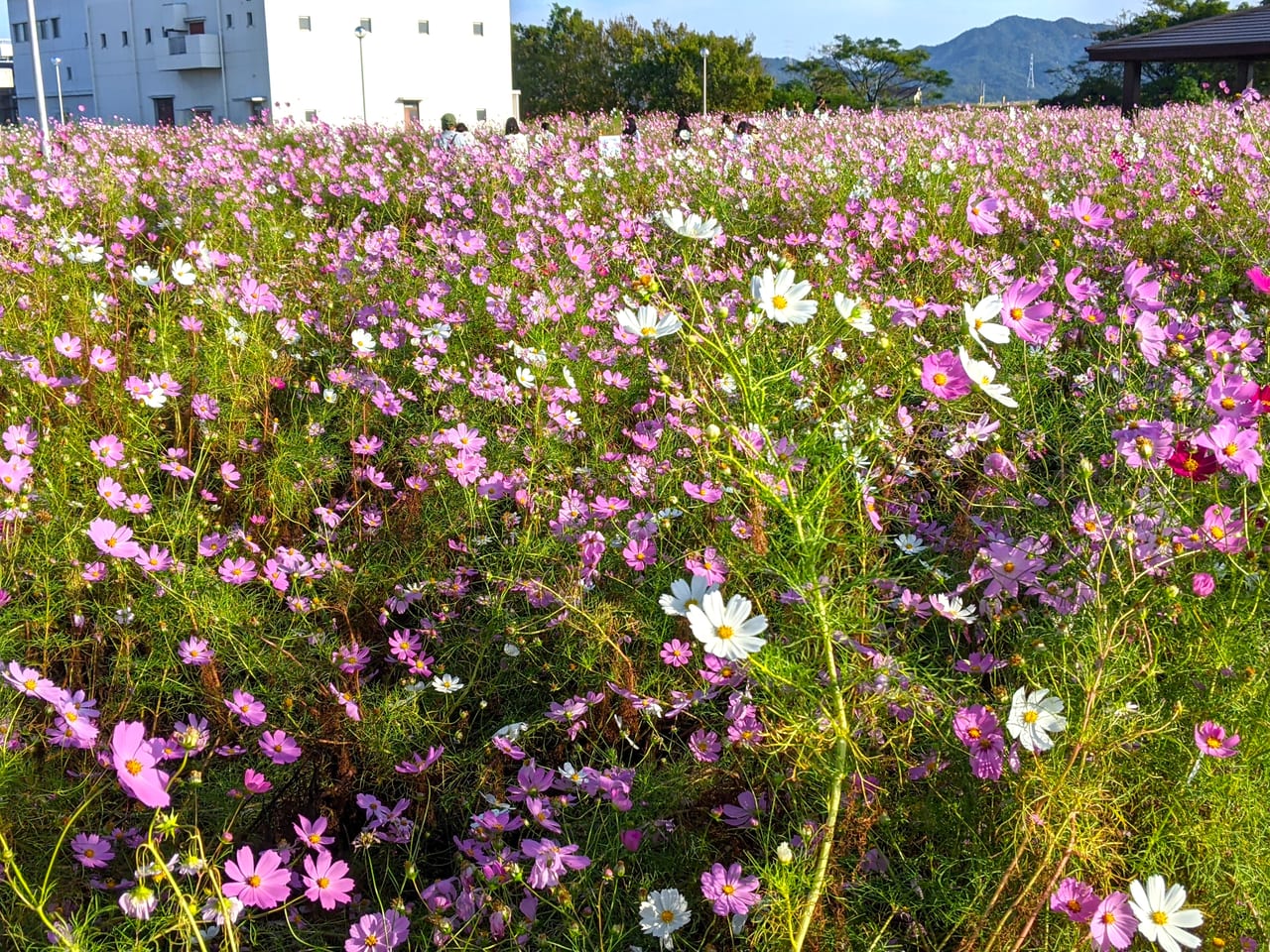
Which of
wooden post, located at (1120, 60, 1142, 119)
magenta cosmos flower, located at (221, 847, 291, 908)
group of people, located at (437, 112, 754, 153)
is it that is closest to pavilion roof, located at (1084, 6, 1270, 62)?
wooden post, located at (1120, 60, 1142, 119)

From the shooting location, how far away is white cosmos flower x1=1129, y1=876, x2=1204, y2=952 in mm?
998

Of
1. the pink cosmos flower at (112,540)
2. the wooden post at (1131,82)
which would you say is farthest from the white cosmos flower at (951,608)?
the wooden post at (1131,82)

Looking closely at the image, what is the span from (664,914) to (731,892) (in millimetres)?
83

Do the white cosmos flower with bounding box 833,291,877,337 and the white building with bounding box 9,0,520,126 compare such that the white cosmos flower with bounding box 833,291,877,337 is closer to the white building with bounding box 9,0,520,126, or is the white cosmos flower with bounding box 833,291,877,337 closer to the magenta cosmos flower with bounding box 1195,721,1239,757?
the magenta cosmos flower with bounding box 1195,721,1239,757

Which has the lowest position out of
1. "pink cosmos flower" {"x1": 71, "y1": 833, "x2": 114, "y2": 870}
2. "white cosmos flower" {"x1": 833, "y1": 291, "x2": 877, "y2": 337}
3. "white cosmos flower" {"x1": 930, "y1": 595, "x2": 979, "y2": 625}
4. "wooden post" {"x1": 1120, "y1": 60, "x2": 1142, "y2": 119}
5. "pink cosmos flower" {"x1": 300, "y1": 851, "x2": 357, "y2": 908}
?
"pink cosmos flower" {"x1": 71, "y1": 833, "x2": 114, "y2": 870}

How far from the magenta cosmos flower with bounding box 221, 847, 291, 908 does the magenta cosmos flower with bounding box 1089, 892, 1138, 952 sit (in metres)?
0.92

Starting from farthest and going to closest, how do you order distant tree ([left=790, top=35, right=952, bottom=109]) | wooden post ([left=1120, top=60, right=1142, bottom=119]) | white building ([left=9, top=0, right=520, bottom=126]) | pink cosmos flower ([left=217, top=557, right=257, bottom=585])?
distant tree ([left=790, top=35, right=952, bottom=109]), white building ([left=9, top=0, right=520, bottom=126]), wooden post ([left=1120, top=60, right=1142, bottom=119]), pink cosmos flower ([left=217, top=557, right=257, bottom=585])

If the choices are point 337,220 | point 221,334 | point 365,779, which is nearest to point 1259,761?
point 365,779

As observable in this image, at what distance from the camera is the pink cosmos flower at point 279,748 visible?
153 centimetres

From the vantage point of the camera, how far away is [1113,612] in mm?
1282

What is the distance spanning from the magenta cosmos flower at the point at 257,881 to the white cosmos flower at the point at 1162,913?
3.12 ft

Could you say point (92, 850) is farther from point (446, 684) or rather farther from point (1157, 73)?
point (1157, 73)

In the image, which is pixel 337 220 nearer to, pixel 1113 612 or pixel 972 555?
pixel 972 555

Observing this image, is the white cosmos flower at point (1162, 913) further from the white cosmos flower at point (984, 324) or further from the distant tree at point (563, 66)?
the distant tree at point (563, 66)
